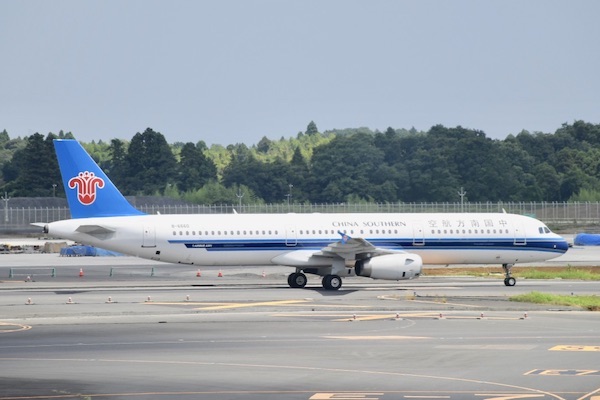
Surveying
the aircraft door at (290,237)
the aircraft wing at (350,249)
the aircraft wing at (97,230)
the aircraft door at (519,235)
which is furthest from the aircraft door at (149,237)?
the aircraft door at (519,235)

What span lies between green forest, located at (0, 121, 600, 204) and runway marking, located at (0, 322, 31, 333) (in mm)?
115161

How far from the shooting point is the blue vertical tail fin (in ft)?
166

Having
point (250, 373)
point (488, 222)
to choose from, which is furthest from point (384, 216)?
point (250, 373)

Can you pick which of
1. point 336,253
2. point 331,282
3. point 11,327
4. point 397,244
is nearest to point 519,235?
point 397,244

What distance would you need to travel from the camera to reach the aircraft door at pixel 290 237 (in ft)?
171

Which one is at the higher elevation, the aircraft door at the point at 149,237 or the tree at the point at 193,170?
the tree at the point at 193,170

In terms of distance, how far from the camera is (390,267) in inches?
1962

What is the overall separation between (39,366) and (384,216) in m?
30.4

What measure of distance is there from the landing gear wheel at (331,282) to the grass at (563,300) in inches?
354

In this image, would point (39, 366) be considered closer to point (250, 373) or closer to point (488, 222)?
point (250, 373)

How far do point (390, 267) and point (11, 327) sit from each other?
20062mm

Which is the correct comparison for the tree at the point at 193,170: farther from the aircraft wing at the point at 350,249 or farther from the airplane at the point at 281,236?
the aircraft wing at the point at 350,249

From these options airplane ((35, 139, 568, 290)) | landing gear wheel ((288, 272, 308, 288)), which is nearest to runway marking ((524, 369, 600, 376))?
airplane ((35, 139, 568, 290))

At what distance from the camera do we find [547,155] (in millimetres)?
179375
